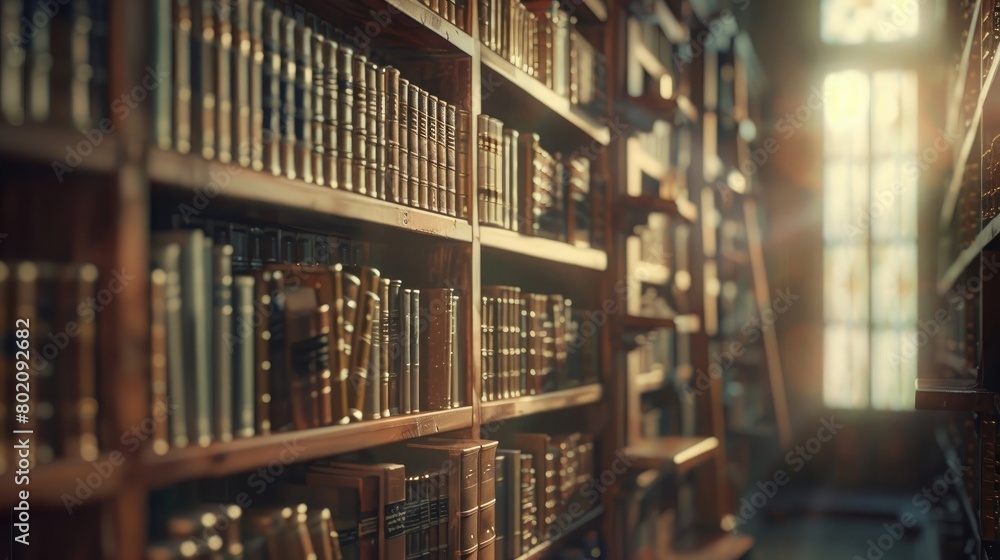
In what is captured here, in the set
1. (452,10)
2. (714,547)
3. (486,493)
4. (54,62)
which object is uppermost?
(452,10)

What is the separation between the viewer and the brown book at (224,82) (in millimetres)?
1288

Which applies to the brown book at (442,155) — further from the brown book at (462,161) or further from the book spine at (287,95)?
the book spine at (287,95)

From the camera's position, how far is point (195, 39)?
1.25 meters

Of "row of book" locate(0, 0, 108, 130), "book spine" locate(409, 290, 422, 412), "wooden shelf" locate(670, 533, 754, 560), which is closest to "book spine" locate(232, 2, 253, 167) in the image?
"row of book" locate(0, 0, 108, 130)

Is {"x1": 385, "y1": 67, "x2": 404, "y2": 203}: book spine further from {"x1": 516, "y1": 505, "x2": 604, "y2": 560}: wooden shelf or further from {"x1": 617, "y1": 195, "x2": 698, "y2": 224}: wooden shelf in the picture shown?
{"x1": 617, "y1": 195, "x2": 698, "y2": 224}: wooden shelf

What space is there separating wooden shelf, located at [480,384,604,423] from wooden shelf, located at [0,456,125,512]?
117cm

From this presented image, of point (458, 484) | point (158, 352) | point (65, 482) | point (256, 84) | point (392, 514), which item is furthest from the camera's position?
point (458, 484)

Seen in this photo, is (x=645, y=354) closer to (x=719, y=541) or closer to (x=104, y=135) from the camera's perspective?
(x=719, y=541)

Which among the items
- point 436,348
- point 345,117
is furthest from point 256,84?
point 436,348

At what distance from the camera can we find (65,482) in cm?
103

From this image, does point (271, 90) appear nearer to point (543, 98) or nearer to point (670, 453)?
point (543, 98)

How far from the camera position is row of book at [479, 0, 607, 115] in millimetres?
2334

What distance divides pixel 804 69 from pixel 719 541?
400cm

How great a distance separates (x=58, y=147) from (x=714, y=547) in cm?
323
